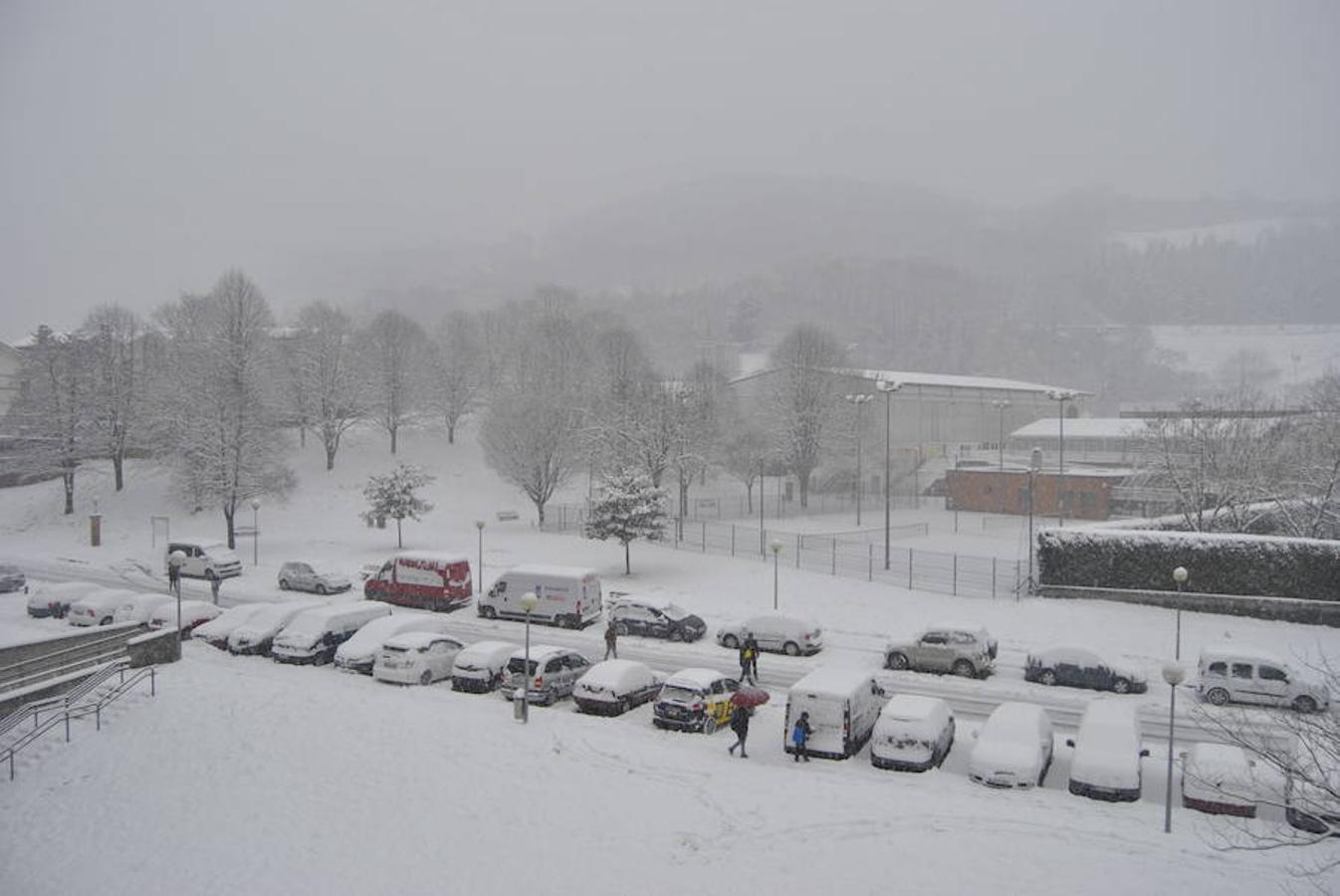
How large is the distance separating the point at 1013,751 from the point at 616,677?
8.84 meters

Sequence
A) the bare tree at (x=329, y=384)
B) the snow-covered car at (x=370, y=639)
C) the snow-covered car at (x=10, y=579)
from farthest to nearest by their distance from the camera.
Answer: the bare tree at (x=329, y=384) → the snow-covered car at (x=10, y=579) → the snow-covered car at (x=370, y=639)

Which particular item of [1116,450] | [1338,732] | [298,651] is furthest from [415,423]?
[1338,732]

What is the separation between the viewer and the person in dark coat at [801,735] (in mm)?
18141

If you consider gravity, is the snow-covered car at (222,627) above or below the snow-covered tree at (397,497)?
below

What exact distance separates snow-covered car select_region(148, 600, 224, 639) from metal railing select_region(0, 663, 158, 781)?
567cm

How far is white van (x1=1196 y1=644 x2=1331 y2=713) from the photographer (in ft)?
73.7

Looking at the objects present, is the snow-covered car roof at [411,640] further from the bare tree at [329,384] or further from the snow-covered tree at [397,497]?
the bare tree at [329,384]

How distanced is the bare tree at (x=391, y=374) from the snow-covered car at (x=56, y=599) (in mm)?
37214

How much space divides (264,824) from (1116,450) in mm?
72866

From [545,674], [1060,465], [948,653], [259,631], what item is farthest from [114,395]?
[1060,465]

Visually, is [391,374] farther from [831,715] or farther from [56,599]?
[831,715]

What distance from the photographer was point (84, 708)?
762 inches

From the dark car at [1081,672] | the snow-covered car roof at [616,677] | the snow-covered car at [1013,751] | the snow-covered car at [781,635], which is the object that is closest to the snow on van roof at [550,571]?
the snow-covered car at [781,635]

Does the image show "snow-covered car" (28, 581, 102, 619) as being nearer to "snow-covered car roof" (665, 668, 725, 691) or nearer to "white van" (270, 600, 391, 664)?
"white van" (270, 600, 391, 664)
